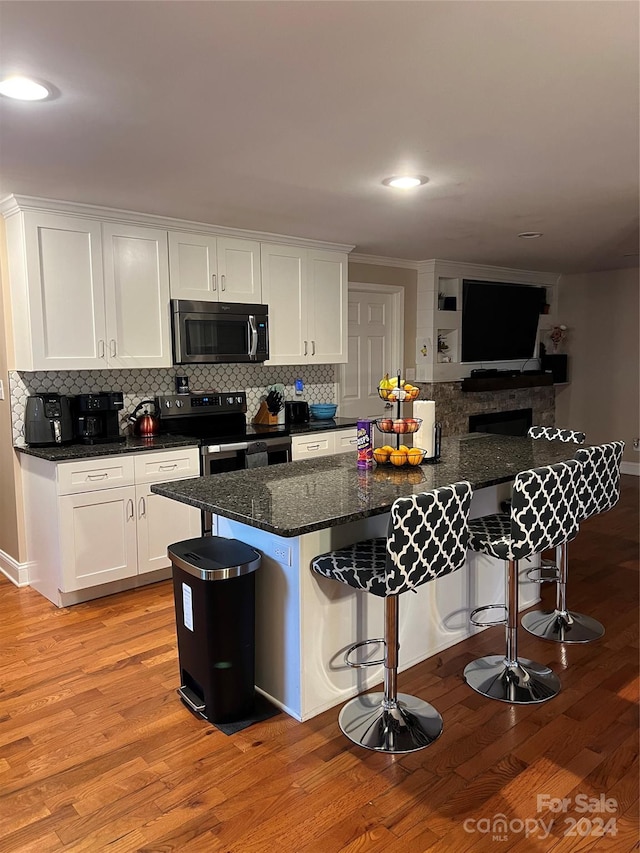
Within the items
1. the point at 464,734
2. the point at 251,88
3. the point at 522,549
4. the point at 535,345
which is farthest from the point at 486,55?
the point at 535,345

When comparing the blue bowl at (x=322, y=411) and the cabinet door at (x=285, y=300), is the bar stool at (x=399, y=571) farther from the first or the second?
the blue bowl at (x=322, y=411)

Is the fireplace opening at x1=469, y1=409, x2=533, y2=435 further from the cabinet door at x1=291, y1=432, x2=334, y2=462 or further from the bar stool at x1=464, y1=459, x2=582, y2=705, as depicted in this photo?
the bar stool at x1=464, y1=459, x2=582, y2=705

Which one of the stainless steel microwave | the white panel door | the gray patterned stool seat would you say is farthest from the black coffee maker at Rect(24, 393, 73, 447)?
the gray patterned stool seat

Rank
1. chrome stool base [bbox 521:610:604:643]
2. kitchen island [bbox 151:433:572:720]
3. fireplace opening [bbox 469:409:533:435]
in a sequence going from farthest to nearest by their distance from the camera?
fireplace opening [bbox 469:409:533:435] → chrome stool base [bbox 521:610:604:643] → kitchen island [bbox 151:433:572:720]

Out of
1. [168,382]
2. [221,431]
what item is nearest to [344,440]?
[221,431]

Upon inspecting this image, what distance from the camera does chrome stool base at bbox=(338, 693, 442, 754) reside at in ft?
7.78

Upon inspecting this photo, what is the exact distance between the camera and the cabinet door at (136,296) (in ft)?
13.1

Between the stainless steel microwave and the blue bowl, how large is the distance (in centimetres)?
82

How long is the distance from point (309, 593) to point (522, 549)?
884 millimetres

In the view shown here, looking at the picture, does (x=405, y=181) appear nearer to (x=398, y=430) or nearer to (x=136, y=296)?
(x=398, y=430)

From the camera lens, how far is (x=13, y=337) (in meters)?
3.85

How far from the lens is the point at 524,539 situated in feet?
8.35

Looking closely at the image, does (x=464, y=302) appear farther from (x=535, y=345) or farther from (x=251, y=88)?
(x=251, y=88)

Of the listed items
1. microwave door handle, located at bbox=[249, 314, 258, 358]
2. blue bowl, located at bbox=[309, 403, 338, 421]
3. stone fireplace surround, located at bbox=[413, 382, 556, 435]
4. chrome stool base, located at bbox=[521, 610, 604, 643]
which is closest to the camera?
chrome stool base, located at bbox=[521, 610, 604, 643]
